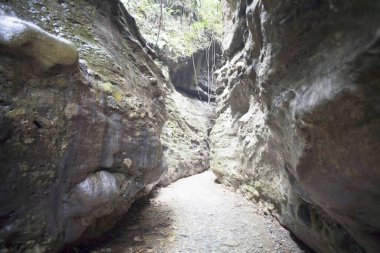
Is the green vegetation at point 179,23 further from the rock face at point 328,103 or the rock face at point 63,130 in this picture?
the rock face at point 328,103

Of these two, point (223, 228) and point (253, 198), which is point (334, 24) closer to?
point (223, 228)

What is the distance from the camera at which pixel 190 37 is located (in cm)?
Answer: 1598

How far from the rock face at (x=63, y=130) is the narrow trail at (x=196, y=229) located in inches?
19.8

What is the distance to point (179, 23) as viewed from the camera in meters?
15.9

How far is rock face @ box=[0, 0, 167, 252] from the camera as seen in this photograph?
7.87ft

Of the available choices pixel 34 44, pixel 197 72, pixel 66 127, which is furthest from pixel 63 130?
pixel 197 72

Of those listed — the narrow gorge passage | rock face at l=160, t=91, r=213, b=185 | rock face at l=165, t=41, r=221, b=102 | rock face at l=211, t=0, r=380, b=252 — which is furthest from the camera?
rock face at l=165, t=41, r=221, b=102

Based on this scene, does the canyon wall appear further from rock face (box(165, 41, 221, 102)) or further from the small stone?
rock face (box(165, 41, 221, 102))

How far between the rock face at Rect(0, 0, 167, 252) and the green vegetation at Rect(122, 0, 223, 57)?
33.2 feet

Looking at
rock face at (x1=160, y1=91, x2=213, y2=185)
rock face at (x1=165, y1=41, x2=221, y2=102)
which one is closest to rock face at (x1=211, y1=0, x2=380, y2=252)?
rock face at (x1=160, y1=91, x2=213, y2=185)

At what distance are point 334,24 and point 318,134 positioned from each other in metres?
0.96

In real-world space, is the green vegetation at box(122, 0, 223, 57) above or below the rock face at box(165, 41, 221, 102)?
above

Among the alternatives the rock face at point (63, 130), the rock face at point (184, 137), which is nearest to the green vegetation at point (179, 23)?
the rock face at point (184, 137)

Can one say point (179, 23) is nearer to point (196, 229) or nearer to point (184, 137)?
point (184, 137)
